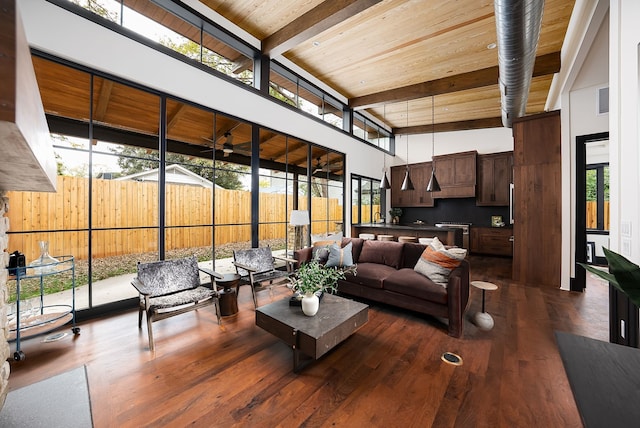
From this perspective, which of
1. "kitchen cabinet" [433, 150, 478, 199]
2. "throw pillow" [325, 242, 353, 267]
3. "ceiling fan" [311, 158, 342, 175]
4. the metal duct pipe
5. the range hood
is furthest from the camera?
"kitchen cabinet" [433, 150, 478, 199]

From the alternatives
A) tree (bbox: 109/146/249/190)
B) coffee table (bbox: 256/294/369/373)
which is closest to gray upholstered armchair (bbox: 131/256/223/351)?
coffee table (bbox: 256/294/369/373)

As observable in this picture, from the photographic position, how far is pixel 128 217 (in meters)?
3.53

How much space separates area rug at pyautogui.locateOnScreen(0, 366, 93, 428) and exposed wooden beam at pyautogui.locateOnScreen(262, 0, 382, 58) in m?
4.50

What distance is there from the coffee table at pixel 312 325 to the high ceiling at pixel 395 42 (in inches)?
139

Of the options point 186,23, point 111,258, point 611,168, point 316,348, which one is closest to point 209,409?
point 316,348

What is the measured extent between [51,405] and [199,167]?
3093 millimetres

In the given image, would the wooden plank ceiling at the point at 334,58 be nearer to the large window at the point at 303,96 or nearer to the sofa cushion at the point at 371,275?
the large window at the point at 303,96

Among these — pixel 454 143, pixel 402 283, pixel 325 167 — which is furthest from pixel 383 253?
pixel 454 143

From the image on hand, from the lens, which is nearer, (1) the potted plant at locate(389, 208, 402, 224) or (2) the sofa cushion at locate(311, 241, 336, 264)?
(2) the sofa cushion at locate(311, 241, 336, 264)

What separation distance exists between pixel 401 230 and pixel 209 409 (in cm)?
500

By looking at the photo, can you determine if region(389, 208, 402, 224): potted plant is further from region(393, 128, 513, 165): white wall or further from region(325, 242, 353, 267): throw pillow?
region(325, 242, 353, 267): throw pillow

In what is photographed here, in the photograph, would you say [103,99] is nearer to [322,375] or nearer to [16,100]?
[16,100]

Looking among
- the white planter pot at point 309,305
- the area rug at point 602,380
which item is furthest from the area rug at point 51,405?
the area rug at point 602,380

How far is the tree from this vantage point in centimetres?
363
